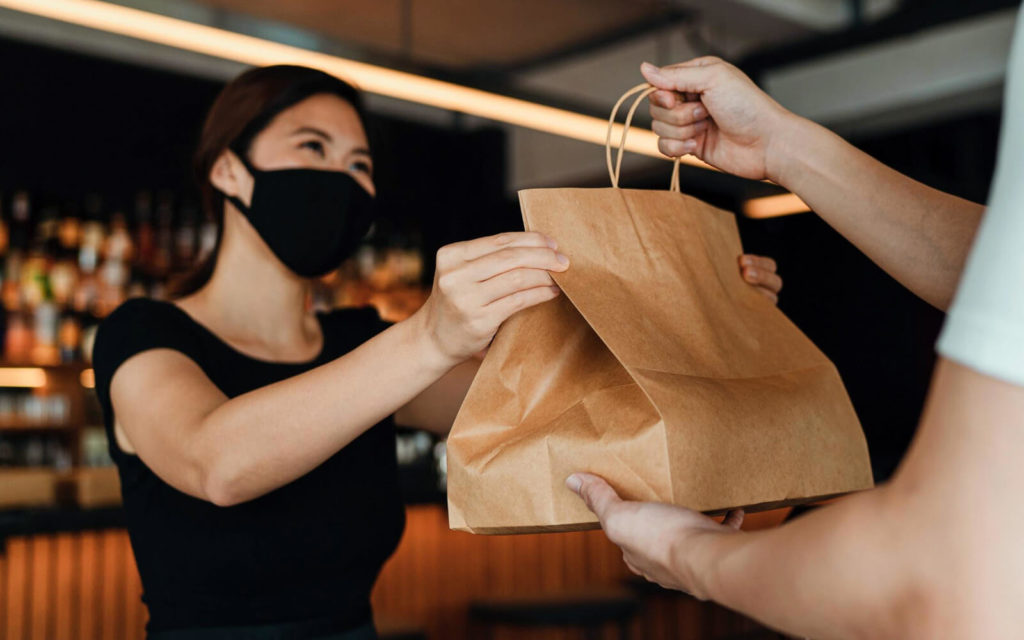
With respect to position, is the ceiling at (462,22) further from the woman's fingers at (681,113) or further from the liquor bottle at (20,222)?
the woman's fingers at (681,113)

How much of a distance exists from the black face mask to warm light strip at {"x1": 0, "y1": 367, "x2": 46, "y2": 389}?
Answer: 3107 millimetres

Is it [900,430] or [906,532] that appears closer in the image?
[906,532]

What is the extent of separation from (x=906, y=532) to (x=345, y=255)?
1.11 meters

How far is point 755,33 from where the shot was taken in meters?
4.99

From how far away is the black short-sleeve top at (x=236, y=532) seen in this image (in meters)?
1.25

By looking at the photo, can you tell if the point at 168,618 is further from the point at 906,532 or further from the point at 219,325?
the point at 906,532

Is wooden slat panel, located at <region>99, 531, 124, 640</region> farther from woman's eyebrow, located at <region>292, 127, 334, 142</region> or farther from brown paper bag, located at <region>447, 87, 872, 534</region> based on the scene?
brown paper bag, located at <region>447, 87, 872, 534</region>

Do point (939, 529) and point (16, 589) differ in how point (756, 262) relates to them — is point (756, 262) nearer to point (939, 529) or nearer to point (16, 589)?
point (939, 529)

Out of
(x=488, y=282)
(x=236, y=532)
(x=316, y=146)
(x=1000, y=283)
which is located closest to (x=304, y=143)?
(x=316, y=146)

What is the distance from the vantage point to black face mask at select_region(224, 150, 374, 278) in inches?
56.2

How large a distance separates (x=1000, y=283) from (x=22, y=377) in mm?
4323

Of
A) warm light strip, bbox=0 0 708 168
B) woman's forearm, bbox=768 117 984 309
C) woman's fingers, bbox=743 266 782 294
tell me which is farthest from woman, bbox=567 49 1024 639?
warm light strip, bbox=0 0 708 168

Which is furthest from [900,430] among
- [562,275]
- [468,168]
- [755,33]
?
[562,275]

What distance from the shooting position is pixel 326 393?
3.23 ft
